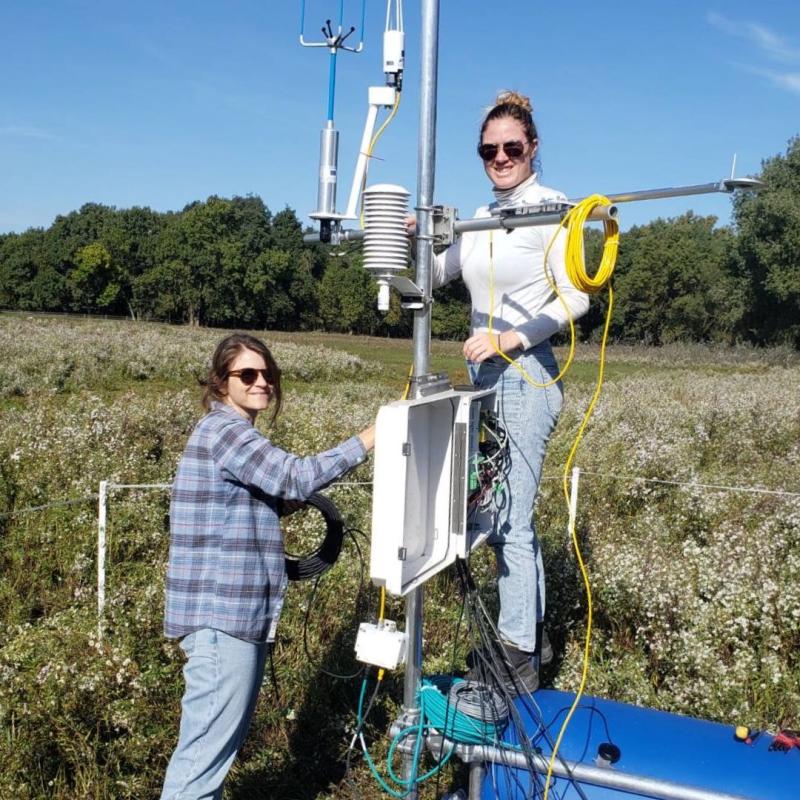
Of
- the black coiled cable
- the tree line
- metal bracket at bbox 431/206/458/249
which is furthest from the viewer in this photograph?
the tree line

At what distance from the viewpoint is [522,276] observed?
3357mm

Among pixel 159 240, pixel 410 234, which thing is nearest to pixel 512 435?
pixel 410 234

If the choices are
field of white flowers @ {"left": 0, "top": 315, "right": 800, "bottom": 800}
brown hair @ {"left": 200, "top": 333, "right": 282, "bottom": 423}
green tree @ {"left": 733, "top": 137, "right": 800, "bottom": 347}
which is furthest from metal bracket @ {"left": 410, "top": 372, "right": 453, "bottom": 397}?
green tree @ {"left": 733, "top": 137, "right": 800, "bottom": 347}

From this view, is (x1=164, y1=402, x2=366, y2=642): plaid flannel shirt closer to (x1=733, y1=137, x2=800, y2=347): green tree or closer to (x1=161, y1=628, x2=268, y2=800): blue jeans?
(x1=161, y1=628, x2=268, y2=800): blue jeans

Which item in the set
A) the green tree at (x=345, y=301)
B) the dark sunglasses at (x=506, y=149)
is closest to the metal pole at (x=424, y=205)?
the dark sunglasses at (x=506, y=149)

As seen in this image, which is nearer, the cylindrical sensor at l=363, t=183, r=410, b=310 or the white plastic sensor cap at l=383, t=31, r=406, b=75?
the cylindrical sensor at l=363, t=183, r=410, b=310

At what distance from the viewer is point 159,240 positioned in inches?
3442

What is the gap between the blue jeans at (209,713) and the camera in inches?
108

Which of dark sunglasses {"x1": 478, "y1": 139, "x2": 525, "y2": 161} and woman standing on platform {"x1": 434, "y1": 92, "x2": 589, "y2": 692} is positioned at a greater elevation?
dark sunglasses {"x1": 478, "y1": 139, "x2": 525, "y2": 161}

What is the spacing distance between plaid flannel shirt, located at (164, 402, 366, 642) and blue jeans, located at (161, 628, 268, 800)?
59 millimetres

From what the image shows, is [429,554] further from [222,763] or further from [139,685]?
[139,685]

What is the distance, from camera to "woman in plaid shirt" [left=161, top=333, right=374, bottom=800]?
109 inches

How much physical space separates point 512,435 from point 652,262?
7137 cm

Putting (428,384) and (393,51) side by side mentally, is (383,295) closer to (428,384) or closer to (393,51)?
(428,384)
